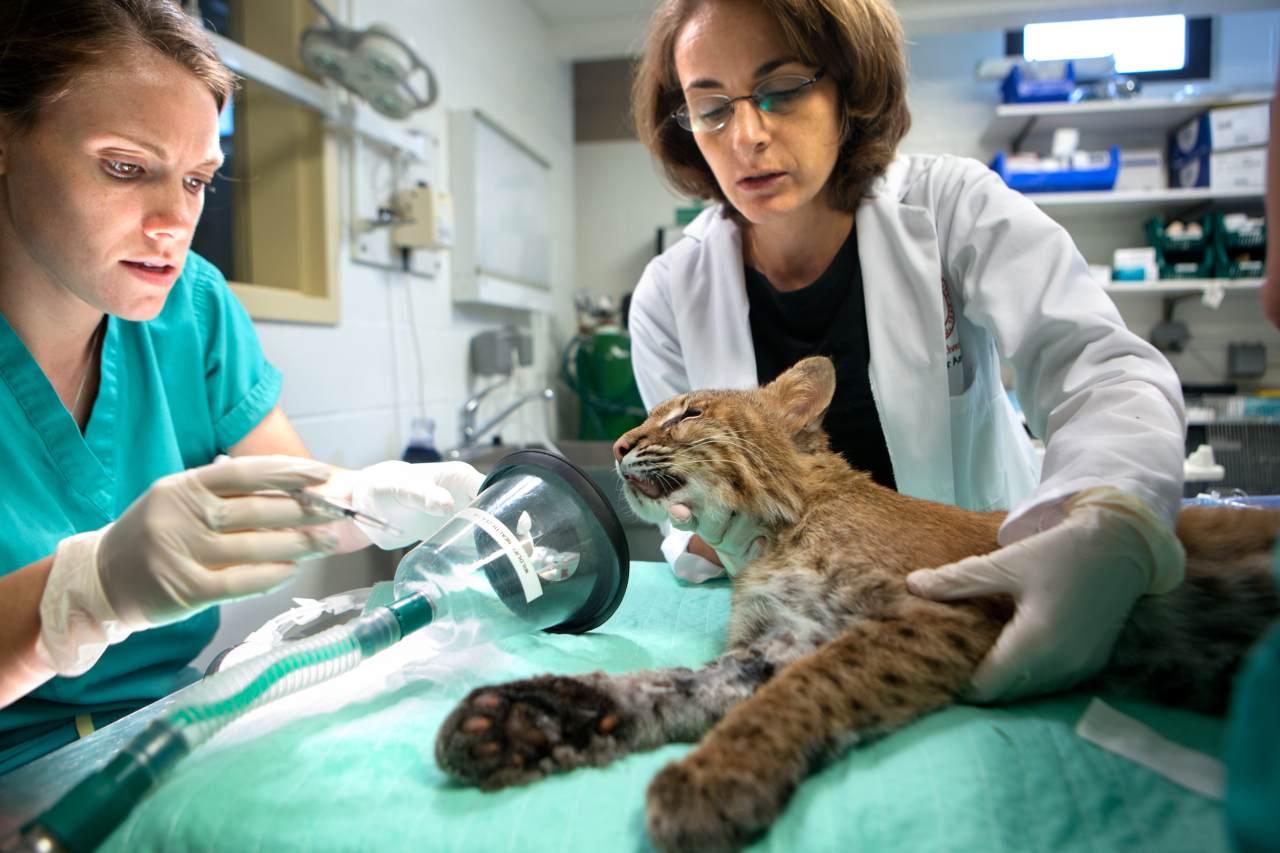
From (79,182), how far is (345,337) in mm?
1517

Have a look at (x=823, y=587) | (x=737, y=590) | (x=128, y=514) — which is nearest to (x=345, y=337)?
(x=128, y=514)

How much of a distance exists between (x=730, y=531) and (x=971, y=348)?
74cm

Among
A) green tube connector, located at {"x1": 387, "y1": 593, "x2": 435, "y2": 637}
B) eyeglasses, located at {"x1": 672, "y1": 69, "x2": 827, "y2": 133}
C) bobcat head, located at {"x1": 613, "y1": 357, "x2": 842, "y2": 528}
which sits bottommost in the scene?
green tube connector, located at {"x1": 387, "y1": 593, "x2": 435, "y2": 637}

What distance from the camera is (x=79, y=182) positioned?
0.90 m

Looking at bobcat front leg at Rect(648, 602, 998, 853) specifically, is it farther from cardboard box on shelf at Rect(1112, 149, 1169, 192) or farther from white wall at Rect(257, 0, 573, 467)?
cardboard box on shelf at Rect(1112, 149, 1169, 192)

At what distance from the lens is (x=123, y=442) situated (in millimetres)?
1175

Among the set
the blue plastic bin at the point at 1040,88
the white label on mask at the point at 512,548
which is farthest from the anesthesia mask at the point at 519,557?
the blue plastic bin at the point at 1040,88

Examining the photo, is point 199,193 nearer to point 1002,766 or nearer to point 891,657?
point 891,657

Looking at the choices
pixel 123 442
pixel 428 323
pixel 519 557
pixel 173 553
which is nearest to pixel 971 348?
pixel 519 557

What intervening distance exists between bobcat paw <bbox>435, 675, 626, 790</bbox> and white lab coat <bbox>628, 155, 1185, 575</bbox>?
591mm

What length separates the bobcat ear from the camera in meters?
1.26

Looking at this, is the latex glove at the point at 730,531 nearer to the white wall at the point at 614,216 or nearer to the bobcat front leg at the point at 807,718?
the bobcat front leg at the point at 807,718

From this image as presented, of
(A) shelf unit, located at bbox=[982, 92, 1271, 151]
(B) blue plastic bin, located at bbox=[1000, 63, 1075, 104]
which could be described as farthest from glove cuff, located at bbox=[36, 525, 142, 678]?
(B) blue plastic bin, located at bbox=[1000, 63, 1075, 104]

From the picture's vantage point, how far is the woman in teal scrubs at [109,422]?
0.78m
